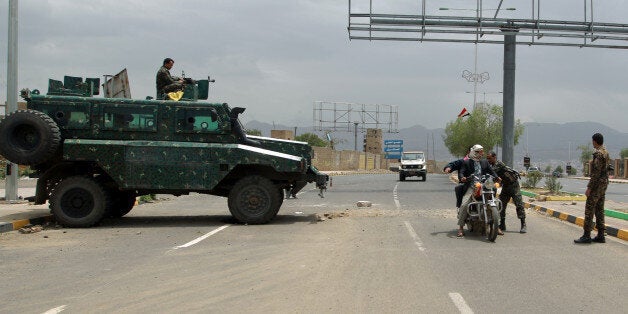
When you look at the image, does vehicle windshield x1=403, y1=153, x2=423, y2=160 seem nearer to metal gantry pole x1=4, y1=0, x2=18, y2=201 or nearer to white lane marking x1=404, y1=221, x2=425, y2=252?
white lane marking x1=404, y1=221, x2=425, y2=252

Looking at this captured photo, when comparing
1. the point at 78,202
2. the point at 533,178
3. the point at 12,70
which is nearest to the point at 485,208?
the point at 78,202

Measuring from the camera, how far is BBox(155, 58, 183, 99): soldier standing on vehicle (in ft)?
43.8

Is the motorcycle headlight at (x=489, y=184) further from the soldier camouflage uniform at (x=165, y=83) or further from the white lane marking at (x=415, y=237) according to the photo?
the soldier camouflage uniform at (x=165, y=83)

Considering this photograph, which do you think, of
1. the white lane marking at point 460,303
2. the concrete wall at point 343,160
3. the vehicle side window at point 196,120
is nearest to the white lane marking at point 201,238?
the vehicle side window at point 196,120

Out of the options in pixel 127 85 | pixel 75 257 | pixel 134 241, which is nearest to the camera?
pixel 75 257

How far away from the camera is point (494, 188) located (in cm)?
1106

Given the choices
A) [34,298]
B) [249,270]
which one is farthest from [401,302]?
[34,298]

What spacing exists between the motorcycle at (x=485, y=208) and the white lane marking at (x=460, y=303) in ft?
14.0

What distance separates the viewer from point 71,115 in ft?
41.0

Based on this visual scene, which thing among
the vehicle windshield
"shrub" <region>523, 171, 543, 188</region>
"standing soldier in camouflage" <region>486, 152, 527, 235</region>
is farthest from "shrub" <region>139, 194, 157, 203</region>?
the vehicle windshield

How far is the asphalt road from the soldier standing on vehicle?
2.92m

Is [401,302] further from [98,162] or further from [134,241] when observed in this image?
[98,162]

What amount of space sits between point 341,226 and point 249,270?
522 centimetres

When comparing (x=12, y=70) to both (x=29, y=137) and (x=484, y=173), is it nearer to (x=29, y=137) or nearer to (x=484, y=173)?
(x=29, y=137)
